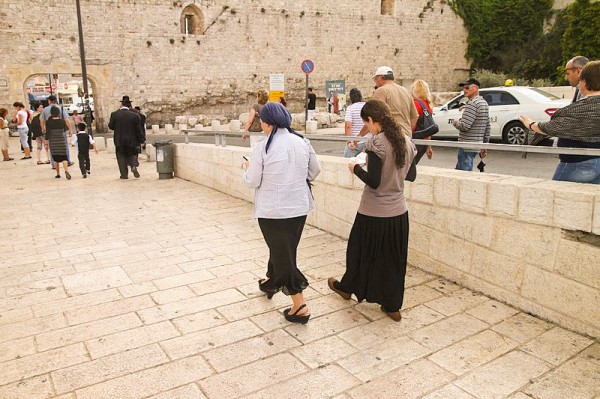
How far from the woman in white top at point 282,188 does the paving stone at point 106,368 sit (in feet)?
3.25

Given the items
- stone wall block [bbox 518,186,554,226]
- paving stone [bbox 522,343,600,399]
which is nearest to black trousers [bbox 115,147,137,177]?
stone wall block [bbox 518,186,554,226]

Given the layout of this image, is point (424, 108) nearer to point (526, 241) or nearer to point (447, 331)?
point (526, 241)

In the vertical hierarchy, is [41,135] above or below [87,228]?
above

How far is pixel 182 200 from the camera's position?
7965mm

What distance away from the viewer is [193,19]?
2330cm

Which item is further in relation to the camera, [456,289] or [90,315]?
[456,289]

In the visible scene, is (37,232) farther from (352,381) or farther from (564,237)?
(564,237)

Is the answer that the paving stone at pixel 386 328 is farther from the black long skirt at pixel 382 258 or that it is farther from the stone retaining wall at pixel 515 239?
the stone retaining wall at pixel 515 239

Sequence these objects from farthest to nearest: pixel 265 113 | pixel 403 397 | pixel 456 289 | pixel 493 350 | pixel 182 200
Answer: pixel 182 200
pixel 456 289
pixel 265 113
pixel 493 350
pixel 403 397

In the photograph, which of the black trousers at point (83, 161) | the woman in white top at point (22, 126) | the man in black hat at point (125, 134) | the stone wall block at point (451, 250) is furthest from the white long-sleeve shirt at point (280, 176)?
the woman in white top at point (22, 126)

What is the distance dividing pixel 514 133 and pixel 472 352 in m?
9.36

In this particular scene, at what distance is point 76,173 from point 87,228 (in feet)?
19.7

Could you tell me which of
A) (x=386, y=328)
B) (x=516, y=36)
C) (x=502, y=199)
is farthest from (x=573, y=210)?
(x=516, y=36)

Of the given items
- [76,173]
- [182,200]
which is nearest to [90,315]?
[182,200]
